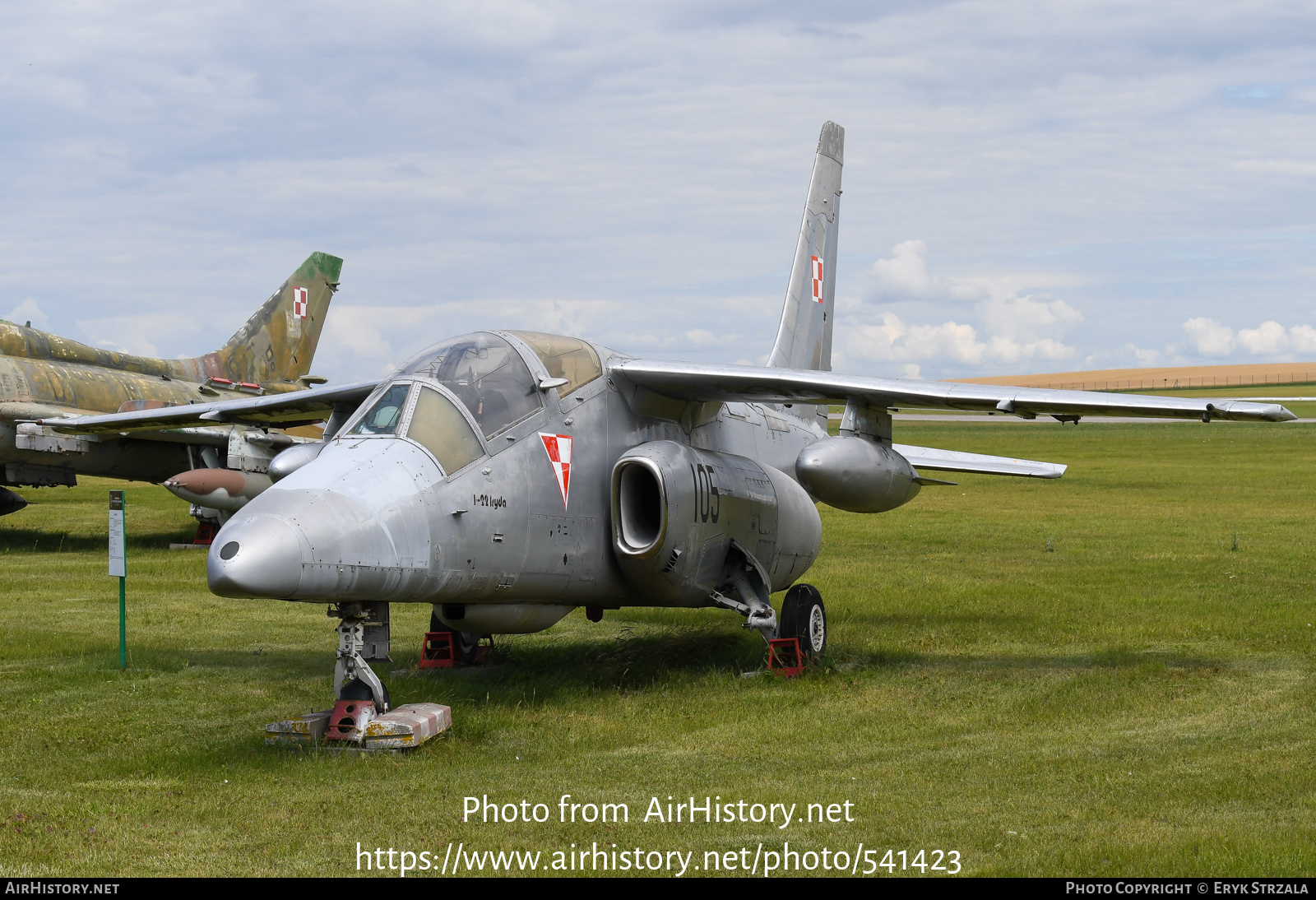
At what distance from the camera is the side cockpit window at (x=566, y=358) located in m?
9.34

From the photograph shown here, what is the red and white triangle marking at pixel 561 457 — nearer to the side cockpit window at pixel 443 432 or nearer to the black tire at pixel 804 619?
the side cockpit window at pixel 443 432

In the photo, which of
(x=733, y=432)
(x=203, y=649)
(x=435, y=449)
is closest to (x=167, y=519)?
(x=203, y=649)

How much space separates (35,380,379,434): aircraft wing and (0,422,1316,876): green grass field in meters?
2.14

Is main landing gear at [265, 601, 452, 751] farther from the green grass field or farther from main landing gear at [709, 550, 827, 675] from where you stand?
main landing gear at [709, 550, 827, 675]

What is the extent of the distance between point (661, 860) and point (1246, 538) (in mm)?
18143

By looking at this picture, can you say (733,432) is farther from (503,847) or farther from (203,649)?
(503,847)

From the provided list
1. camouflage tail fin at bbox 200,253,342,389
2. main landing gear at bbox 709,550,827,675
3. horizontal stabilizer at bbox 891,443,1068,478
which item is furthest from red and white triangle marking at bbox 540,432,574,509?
camouflage tail fin at bbox 200,253,342,389

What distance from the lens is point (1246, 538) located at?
20797 mm

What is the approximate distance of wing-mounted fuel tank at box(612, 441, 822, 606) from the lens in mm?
9344

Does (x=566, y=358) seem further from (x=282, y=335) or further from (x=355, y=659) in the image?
(x=282, y=335)

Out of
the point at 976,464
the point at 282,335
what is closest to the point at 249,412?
the point at 976,464

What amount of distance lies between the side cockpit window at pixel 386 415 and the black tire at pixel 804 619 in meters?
3.94

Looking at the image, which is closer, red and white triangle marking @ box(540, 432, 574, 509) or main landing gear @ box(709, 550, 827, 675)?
red and white triangle marking @ box(540, 432, 574, 509)

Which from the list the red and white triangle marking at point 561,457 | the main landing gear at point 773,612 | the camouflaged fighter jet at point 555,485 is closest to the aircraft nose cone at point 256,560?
the camouflaged fighter jet at point 555,485
